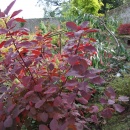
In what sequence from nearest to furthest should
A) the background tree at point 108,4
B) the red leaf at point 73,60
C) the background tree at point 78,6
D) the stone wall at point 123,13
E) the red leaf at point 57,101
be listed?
the red leaf at point 73,60 < the red leaf at point 57,101 < the background tree at point 78,6 < the stone wall at point 123,13 < the background tree at point 108,4

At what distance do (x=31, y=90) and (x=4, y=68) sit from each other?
38 cm

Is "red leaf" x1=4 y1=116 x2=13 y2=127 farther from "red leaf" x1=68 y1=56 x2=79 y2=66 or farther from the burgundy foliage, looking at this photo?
"red leaf" x1=68 y1=56 x2=79 y2=66

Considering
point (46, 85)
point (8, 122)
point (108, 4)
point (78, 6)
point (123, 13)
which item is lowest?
point (123, 13)

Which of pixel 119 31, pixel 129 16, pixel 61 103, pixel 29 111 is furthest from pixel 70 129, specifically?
pixel 129 16

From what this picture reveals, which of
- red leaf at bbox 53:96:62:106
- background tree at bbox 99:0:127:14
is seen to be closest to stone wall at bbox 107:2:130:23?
background tree at bbox 99:0:127:14

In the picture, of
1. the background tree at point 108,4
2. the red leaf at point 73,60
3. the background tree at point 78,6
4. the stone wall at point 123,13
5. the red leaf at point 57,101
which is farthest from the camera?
the background tree at point 108,4

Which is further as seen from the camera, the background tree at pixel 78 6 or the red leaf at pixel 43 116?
the background tree at pixel 78 6

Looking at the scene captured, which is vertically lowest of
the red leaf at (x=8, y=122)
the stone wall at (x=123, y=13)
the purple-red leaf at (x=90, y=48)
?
the stone wall at (x=123, y=13)

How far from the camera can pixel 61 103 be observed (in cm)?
136

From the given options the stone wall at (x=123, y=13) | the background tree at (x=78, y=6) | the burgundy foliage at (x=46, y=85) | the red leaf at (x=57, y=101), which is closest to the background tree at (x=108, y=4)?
the background tree at (x=78, y=6)

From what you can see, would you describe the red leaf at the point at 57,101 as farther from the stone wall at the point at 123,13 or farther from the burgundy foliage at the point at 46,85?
the stone wall at the point at 123,13

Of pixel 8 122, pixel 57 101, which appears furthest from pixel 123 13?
pixel 8 122

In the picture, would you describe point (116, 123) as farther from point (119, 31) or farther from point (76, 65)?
point (119, 31)

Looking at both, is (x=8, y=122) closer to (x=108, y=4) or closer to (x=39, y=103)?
(x=39, y=103)
